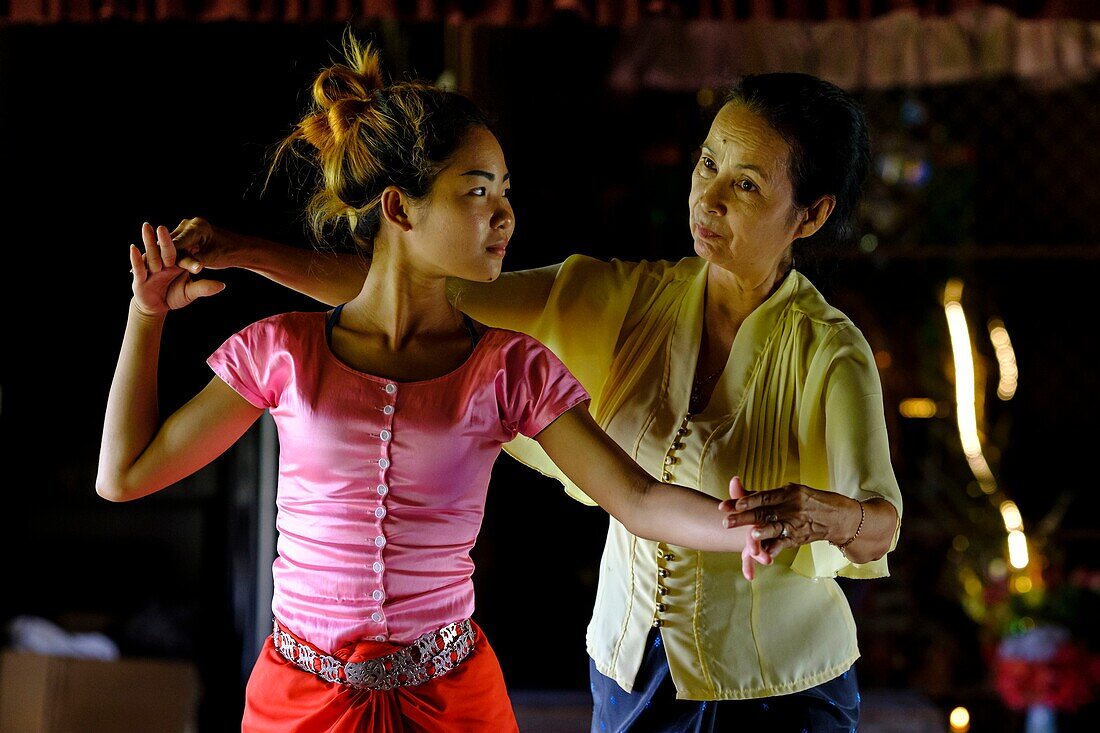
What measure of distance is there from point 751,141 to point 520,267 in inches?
72.1

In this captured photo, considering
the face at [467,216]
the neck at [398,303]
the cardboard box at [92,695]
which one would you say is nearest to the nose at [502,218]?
the face at [467,216]

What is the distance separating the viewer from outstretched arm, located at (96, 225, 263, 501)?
1.41m

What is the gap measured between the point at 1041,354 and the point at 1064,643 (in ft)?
3.26

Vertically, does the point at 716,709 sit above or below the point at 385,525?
below

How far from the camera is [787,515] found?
1.25m

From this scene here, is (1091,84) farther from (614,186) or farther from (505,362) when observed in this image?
(505,362)

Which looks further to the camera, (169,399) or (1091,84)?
(1091,84)

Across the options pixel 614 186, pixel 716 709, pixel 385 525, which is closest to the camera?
pixel 385 525

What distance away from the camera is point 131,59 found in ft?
10.6

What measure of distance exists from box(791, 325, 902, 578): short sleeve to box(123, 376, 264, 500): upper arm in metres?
0.72

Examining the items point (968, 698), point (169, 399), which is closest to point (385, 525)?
point (169, 399)

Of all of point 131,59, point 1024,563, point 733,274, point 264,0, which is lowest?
point 1024,563

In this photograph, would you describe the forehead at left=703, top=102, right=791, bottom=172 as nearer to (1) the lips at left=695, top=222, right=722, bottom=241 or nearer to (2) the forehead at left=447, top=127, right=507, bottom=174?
(1) the lips at left=695, top=222, right=722, bottom=241

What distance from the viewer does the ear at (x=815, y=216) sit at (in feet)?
5.15
